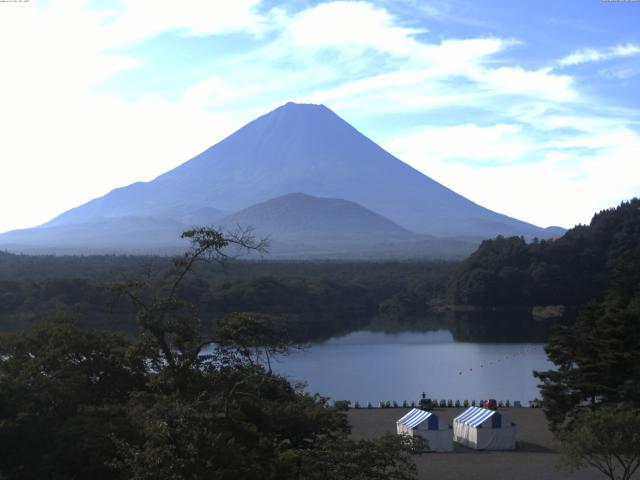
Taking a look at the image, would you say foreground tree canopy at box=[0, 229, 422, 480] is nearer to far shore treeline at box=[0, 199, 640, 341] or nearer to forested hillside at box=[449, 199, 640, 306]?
far shore treeline at box=[0, 199, 640, 341]

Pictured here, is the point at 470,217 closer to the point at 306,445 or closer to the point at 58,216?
the point at 58,216

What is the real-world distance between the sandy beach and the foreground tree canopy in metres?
4.16

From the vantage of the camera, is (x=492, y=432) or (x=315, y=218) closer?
(x=492, y=432)

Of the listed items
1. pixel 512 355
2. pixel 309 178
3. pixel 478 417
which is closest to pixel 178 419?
pixel 478 417

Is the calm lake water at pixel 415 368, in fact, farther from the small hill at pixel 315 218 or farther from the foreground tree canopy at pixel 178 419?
the small hill at pixel 315 218

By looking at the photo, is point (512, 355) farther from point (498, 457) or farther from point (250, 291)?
point (250, 291)

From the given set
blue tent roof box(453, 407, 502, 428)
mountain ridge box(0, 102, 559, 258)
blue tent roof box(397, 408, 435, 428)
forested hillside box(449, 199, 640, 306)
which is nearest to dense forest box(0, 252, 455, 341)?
Answer: forested hillside box(449, 199, 640, 306)

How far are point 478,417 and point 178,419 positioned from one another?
9.33 meters

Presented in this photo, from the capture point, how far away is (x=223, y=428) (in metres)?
7.54

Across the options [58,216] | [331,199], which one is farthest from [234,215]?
[58,216]

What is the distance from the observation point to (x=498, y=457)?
14359 millimetres

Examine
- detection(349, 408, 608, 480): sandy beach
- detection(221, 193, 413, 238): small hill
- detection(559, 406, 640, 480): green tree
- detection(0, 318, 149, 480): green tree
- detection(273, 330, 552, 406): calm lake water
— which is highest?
detection(221, 193, 413, 238): small hill

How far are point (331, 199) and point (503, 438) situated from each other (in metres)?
127

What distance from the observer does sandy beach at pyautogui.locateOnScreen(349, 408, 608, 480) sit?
13.0 m
